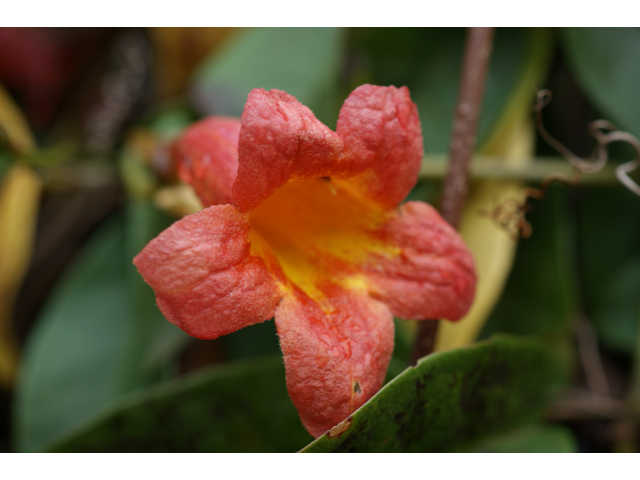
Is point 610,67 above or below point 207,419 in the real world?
above

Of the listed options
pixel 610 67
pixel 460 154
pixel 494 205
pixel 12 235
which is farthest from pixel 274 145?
pixel 12 235

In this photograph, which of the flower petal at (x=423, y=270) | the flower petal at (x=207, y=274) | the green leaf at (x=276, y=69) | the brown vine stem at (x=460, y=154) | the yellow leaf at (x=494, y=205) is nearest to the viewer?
the flower petal at (x=207, y=274)

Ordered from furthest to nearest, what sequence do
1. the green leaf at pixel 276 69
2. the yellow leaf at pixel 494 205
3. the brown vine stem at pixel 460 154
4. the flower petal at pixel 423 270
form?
1. the green leaf at pixel 276 69
2. the yellow leaf at pixel 494 205
3. the brown vine stem at pixel 460 154
4. the flower petal at pixel 423 270

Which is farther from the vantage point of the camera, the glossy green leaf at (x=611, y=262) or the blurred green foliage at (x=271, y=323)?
the glossy green leaf at (x=611, y=262)

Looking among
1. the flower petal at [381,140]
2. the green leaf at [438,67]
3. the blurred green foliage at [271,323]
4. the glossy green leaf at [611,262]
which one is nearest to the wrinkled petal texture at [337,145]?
the flower petal at [381,140]

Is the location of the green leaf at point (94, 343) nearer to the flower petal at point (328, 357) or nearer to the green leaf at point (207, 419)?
the green leaf at point (207, 419)

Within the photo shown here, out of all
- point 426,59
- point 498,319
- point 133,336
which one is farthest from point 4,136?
point 498,319

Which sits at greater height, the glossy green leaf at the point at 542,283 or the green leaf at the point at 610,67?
the green leaf at the point at 610,67

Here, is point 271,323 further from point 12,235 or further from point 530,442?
point 12,235
